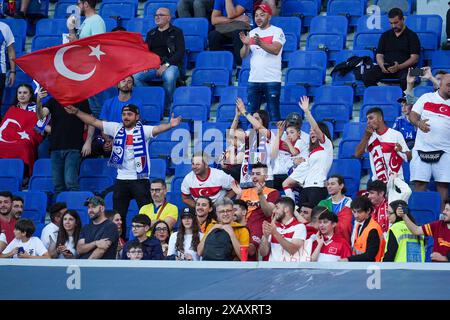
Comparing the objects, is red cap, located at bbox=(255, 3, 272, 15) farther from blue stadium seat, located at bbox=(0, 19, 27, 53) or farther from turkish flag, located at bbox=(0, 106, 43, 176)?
blue stadium seat, located at bbox=(0, 19, 27, 53)

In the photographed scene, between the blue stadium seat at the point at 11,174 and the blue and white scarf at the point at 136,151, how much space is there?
133cm

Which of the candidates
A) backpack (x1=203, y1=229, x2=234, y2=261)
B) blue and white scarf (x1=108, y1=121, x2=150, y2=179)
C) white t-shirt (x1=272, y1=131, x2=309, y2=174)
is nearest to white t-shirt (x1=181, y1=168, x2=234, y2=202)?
white t-shirt (x1=272, y1=131, x2=309, y2=174)

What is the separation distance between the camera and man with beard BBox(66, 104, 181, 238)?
1577 centimetres

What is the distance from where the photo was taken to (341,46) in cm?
1747

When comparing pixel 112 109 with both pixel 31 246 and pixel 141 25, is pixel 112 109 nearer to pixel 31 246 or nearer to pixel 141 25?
pixel 141 25

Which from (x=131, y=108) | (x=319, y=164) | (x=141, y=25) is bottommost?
(x=319, y=164)

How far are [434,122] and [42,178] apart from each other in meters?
4.58

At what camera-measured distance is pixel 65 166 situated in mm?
16453

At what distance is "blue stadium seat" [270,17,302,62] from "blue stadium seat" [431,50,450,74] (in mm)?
1776

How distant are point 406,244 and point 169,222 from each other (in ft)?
8.57

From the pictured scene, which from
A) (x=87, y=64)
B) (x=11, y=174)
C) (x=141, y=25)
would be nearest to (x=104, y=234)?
(x=11, y=174)

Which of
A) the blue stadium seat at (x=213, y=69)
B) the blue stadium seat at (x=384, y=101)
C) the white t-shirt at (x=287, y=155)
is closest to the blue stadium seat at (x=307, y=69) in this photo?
Answer: the blue stadium seat at (x=213, y=69)
